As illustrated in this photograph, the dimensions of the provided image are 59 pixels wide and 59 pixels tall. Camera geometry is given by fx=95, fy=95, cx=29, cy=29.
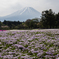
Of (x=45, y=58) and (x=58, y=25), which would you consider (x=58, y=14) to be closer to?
(x=58, y=25)

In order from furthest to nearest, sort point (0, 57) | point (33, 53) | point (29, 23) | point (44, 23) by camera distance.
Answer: point (29, 23) < point (44, 23) < point (33, 53) < point (0, 57)

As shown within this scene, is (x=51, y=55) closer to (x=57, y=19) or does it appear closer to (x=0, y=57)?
(x=0, y=57)

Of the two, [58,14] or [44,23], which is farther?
[58,14]

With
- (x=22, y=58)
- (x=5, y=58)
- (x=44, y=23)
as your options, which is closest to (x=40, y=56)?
(x=22, y=58)

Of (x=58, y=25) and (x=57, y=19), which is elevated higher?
(x=57, y=19)

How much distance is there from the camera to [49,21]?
3512 centimetres

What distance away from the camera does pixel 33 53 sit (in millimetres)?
3057

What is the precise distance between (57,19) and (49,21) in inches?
259

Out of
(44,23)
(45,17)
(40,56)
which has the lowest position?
(40,56)

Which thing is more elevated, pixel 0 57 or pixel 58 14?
pixel 58 14

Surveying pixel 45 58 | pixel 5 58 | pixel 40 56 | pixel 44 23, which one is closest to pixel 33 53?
pixel 40 56

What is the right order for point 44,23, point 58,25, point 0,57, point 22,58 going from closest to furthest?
point 22,58, point 0,57, point 44,23, point 58,25

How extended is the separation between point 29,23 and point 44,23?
1381 cm

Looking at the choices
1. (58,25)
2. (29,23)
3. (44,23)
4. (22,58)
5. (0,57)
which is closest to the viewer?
(22,58)
